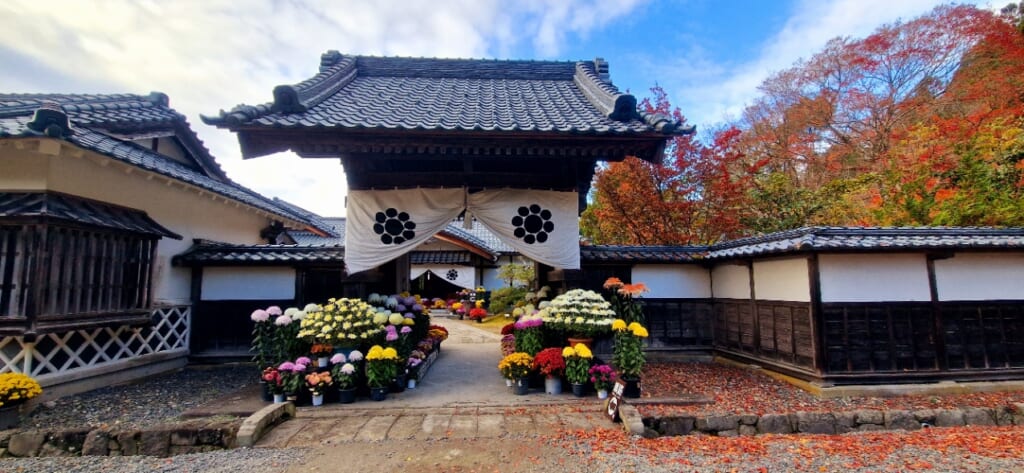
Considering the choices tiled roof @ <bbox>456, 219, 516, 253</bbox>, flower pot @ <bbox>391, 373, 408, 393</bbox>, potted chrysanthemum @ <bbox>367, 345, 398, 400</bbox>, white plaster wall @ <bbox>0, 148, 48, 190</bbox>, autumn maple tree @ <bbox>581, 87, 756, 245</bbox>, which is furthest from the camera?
tiled roof @ <bbox>456, 219, 516, 253</bbox>

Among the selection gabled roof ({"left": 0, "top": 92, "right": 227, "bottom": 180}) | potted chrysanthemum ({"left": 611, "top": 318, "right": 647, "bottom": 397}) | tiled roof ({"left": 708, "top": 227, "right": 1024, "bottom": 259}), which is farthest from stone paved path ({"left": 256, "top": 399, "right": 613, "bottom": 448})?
gabled roof ({"left": 0, "top": 92, "right": 227, "bottom": 180})

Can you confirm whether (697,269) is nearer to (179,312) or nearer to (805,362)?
(805,362)

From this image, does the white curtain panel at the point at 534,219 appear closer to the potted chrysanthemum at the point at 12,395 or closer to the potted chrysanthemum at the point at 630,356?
the potted chrysanthemum at the point at 630,356

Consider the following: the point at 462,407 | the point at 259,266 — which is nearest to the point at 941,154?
the point at 462,407

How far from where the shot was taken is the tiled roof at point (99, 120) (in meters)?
5.03

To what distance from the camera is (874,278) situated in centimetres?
677

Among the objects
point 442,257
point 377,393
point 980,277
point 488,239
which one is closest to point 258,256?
point 377,393

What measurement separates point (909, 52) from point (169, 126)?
84.2ft

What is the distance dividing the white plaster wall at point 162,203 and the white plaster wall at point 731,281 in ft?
34.4

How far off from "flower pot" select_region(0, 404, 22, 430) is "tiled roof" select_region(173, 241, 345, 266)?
11.7 feet

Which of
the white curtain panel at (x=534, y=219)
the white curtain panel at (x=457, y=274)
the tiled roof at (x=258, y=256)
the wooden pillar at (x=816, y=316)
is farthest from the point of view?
the white curtain panel at (x=457, y=274)

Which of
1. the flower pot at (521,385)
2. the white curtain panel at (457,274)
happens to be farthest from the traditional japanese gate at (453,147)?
the white curtain panel at (457,274)

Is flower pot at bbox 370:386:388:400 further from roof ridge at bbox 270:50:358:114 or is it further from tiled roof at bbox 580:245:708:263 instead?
tiled roof at bbox 580:245:708:263

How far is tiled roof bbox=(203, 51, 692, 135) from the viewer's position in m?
5.94
